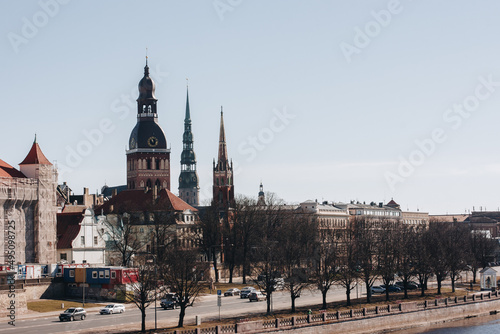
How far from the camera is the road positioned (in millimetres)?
72188

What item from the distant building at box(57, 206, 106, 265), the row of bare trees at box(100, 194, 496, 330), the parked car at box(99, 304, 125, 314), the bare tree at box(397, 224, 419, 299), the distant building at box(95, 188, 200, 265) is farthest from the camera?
the distant building at box(95, 188, 200, 265)

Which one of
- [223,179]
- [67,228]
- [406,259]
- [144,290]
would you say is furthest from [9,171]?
[223,179]

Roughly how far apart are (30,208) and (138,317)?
3610 cm

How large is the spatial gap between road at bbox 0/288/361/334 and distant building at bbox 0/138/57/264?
2357 centimetres

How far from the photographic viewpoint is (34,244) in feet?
364

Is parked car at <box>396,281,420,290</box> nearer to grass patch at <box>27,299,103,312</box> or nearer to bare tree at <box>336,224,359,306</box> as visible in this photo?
bare tree at <box>336,224,359,306</box>

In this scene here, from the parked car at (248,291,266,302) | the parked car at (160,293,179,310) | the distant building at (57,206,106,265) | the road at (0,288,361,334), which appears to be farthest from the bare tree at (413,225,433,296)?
the distant building at (57,206,106,265)

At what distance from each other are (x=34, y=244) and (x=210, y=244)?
112 feet

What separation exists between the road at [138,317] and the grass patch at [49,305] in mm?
4109

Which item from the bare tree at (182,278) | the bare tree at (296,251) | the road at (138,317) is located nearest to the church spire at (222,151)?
the bare tree at (296,251)

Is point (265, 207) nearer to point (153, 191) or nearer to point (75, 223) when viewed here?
point (153, 191)

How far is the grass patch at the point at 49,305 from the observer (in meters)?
87.3

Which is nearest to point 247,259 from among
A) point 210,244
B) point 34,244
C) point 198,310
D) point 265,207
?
point 210,244

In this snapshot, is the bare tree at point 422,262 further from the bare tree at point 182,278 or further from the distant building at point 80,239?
the distant building at point 80,239
